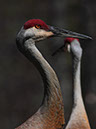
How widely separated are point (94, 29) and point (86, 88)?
3.19 feet

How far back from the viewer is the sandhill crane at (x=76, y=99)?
3.04 meters

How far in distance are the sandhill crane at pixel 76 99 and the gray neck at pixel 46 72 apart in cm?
90

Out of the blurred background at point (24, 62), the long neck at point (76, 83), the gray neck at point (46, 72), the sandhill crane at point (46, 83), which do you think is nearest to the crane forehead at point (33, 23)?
the sandhill crane at point (46, 83)

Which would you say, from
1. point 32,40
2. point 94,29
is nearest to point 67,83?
point 94,29

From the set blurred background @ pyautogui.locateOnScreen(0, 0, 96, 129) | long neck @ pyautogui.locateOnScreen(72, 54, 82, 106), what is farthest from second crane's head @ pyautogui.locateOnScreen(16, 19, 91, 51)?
blurred background @ pyautogui.locateOnScreen(0, 0, 96, 129)

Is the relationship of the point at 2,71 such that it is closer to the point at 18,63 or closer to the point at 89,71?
the point at 18,63

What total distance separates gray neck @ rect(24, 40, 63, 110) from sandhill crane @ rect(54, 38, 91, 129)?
899 millimetres

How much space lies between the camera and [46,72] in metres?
2.18

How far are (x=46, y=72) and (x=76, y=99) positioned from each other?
108 cm

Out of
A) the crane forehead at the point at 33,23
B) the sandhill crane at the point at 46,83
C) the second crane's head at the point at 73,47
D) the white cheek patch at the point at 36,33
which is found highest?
the crane forehead at the point at 33,23

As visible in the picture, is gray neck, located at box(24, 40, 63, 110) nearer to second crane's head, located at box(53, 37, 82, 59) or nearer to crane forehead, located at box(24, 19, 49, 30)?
crane forehead, located at box(24, 19, 49, 30)

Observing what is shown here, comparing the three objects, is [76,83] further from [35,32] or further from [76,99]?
[35,32]

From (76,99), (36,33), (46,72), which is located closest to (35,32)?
(36,33)

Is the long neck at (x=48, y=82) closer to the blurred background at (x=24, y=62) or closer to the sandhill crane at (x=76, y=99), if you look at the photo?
the sandhill crane at (x=76, y=99)
